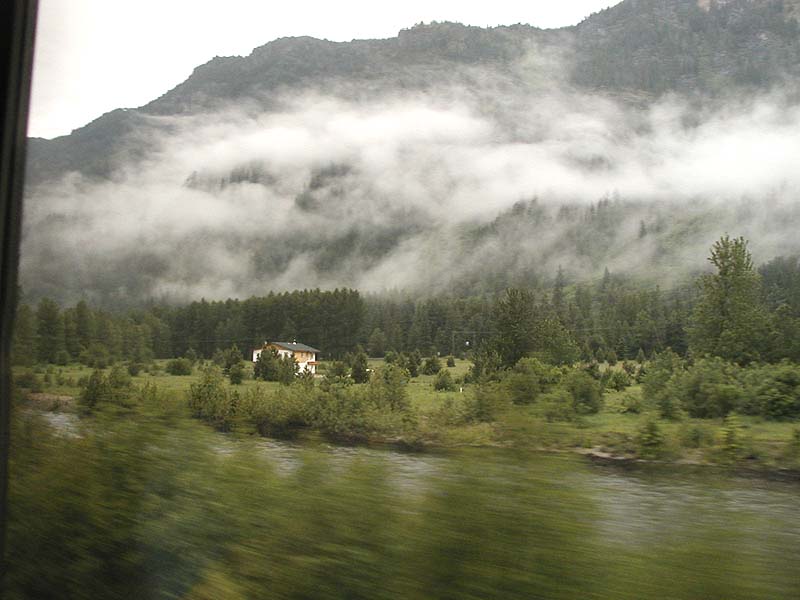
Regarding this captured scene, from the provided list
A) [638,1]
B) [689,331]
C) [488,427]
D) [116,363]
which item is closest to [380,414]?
[488,427]

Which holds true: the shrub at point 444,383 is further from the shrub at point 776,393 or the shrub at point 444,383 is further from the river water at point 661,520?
the shrub at point 776,393

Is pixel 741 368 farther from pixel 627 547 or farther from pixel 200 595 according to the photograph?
pixel 200 595

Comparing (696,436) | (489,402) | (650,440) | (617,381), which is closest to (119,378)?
(489,402)

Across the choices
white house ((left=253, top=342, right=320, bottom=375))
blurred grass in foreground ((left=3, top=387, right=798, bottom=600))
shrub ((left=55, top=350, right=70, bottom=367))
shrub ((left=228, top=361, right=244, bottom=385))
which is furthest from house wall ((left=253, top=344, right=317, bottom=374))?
shrub ((left=55, top=350, right=70, bottom=367))

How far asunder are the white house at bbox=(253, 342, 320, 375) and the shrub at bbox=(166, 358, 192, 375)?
16.8 inches

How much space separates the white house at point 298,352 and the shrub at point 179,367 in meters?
0.43

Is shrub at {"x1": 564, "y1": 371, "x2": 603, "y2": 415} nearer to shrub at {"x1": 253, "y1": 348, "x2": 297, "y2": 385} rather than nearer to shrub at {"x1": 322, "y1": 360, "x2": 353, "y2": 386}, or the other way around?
shrub at {"x1": 322, "y1": 360, "x2": 353, "y2": 386}

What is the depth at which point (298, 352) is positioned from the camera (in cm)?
396

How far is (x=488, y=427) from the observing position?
2.56 metres

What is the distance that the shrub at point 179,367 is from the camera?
161 inches

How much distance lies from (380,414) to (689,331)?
1.41 metres

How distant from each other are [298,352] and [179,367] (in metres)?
0.77

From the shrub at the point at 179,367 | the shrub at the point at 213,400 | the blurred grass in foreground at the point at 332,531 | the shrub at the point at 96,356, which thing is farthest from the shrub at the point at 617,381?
the shrub at the point at 96,356

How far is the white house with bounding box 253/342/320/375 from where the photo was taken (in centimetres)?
375
